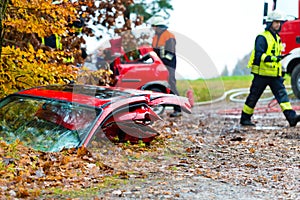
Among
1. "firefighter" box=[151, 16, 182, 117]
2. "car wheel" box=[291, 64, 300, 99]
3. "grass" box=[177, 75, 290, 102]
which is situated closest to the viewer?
"firefighter" box=[151, 16, 182, 117]

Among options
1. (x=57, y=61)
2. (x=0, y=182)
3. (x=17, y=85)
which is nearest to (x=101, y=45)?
(x=57, y=61)

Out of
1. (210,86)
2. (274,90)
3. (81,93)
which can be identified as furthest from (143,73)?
(81,93)

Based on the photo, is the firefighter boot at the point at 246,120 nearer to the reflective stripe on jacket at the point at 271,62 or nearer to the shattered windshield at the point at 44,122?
the reflective stripe on jacket at the point at 271,62

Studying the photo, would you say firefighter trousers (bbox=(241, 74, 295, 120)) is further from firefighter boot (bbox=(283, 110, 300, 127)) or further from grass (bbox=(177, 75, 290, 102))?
grass (bbox=(177, 75, 290, 102))

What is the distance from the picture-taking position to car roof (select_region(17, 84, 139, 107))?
6609mm

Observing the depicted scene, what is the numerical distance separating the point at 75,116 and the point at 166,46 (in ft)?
17.8

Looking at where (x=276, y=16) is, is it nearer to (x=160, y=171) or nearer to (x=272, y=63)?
(x=272, y=63)

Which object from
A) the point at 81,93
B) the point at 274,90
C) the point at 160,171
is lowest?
the point at 160,171

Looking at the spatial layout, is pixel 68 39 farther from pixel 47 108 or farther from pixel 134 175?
pixel 134 175

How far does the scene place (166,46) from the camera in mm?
11555

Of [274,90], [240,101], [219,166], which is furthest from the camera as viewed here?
[240,101]

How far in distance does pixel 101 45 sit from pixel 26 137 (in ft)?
21.0

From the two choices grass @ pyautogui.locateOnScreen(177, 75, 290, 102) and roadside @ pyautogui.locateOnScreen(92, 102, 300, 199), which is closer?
roadside @ pyautogui.locateOnScreen(92, 102, 300, 199)

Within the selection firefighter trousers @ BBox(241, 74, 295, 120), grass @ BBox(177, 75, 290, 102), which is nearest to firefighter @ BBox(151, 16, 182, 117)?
grass @ BBox(177, 75, 290, 102)
